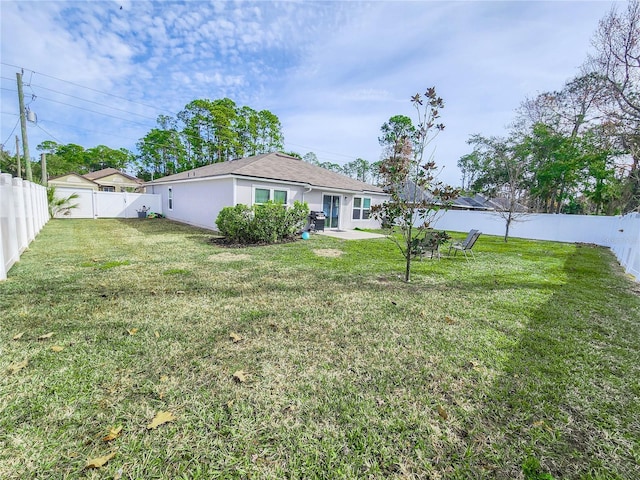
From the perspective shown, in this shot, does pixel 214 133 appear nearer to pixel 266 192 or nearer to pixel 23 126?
pixel 23 126

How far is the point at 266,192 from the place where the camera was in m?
12.7

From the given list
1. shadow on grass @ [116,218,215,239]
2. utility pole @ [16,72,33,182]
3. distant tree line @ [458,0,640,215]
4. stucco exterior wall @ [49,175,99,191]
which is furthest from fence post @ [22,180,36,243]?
stucco exterior wall @ [49,175,99,191]

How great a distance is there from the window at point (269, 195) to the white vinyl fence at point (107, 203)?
12082 millimetres

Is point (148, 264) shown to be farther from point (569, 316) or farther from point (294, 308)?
point (569, 316)

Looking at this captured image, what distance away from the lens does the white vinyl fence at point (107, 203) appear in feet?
58.1

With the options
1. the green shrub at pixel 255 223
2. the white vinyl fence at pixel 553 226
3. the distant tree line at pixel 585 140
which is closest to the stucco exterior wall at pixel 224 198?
the green shrub at pixel 255 223

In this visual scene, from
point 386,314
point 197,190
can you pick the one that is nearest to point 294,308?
point 386,314

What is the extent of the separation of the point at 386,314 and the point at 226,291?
2777 millimetres

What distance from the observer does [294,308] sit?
4.24 m

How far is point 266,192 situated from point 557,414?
11.9m

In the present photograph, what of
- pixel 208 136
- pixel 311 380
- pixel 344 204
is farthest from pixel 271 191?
pixel 208 136

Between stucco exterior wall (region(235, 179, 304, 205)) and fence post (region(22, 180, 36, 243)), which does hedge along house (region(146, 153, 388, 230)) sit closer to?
stucco exterior wall (region(235, 179, 304, 205))

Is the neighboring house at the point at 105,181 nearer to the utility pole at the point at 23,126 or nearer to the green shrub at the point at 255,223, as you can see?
the utility pole at the point at 23,126

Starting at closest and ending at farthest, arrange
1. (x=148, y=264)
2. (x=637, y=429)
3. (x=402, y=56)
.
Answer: (x=637, y=429) < (x=148, y=264) < (x=402, y=56)
